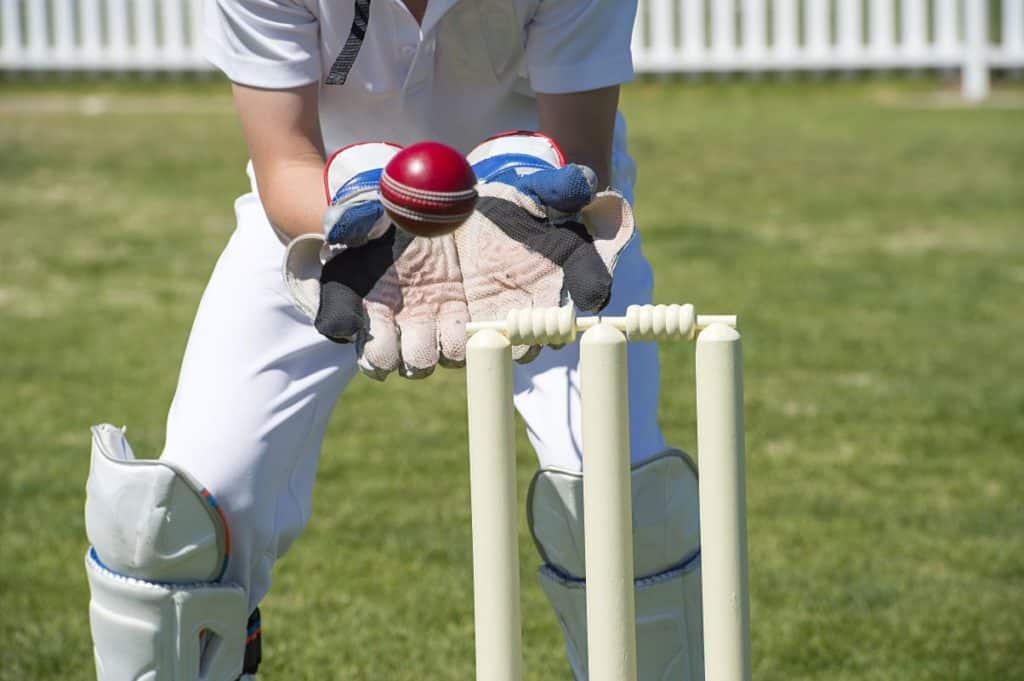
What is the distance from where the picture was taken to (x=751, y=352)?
5.32 metres

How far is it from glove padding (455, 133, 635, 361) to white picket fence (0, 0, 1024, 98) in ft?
30.9

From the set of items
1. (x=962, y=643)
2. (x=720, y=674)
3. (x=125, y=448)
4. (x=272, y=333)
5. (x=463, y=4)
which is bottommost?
(x=962, y=643)

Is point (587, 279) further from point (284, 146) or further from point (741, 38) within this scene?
point (741, 38)

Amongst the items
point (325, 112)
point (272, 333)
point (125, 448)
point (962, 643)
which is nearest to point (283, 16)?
point (325, 112)

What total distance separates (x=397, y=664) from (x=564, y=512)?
97cm

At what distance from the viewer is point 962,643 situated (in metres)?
3.10

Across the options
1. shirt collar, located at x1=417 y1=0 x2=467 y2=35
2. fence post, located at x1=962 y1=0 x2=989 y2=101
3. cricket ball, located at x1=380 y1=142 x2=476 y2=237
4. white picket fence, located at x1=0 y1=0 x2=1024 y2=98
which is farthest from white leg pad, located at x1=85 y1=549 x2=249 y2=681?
fence post, located at x1=962 y1=0 x2=989 y2=101

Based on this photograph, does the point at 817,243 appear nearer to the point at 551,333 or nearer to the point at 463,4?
the point at 463,4

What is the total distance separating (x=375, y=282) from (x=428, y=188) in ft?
0.91

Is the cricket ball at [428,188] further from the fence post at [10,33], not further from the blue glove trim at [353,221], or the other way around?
the fence post at [10,33]

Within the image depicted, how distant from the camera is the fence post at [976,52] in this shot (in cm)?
1121

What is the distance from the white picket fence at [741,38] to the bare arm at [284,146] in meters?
9.11

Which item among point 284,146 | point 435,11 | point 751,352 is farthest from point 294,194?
point 751,352

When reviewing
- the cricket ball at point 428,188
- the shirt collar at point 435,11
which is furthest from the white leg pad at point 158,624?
the shirt collar at point 435,11
